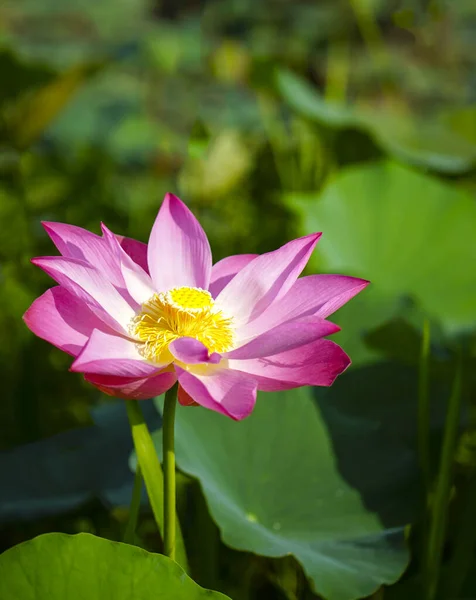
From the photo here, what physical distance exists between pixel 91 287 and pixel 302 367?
0.46 ft

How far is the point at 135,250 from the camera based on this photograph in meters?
0.57

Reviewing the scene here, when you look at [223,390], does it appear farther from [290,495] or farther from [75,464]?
[75,464]

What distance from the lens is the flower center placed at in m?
0.50

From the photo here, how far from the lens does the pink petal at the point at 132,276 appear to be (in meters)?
0.52

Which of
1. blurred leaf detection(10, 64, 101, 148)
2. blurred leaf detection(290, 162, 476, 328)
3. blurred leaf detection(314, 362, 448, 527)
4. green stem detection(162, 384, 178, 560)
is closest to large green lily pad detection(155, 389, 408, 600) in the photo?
blurred leaf detection(314, 362, 448, 527)

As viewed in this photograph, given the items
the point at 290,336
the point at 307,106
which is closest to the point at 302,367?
the point at 290,336

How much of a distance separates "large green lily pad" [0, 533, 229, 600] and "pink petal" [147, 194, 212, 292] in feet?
0.58

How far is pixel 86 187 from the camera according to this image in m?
1.77

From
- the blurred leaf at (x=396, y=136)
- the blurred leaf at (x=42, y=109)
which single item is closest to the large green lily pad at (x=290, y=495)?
the blurred leaf at (x=396, y=136)

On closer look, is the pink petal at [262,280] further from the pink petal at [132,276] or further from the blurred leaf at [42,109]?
the blurred leaf at [42,109]

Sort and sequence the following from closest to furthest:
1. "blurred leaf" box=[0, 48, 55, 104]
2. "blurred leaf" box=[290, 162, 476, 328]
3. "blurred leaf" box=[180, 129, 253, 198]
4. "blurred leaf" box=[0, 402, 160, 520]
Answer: "blurred leaf" box=[0, 402, 160, 520] < "blurred leaf" box=[290, 162, 476, 328] < "blurred leaf" box=[0, 48, 55, 104] < "blurred leaf" box=[180, 129, 253, 198]

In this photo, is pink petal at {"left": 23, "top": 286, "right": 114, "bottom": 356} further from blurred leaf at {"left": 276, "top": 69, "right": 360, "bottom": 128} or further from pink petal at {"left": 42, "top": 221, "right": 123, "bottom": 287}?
blurred leaf at {"left": 276, "top": 69, "right": 360, "bottom": 128}

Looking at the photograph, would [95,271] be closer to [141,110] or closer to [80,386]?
[80,386]

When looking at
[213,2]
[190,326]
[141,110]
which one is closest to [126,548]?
[190,326]
